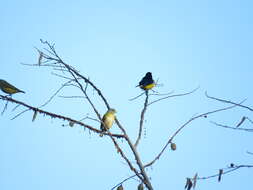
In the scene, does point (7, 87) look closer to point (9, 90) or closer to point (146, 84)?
point (9, 90)

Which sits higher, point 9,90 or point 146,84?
point 146,84

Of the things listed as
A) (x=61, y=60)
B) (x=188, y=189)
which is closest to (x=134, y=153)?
(x=188, y=189)

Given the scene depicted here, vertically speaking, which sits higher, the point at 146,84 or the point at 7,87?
the point at 146,84

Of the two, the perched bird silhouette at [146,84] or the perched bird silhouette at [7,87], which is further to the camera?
the perched bird silhouette at [146,84]

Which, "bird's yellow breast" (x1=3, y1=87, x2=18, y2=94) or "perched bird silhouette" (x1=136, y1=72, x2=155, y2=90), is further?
"perched bird silhouette" (x1=136, y1=72, x2=155, y2=90)

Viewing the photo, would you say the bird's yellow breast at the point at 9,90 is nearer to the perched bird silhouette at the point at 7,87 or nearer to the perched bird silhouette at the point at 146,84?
the perched bird silhouette at the point at 7,87

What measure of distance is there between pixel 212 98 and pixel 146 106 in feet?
3.73

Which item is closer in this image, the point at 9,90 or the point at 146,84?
the point at 9,90

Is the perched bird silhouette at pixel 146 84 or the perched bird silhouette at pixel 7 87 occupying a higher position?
the perched bird silhouette at pixel 146 84

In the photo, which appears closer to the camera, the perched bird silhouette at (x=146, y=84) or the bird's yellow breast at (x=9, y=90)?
the bird's yellow breast at (x=9, y=90)

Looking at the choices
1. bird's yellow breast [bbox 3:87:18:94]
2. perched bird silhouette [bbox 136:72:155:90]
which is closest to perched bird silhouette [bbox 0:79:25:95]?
bird's yellow breast [bbox 3:87:18:94]

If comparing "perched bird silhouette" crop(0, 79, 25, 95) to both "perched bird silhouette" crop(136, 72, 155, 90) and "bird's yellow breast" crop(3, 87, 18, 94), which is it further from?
"perched bird silhouette" crop(136, 72, 155, 90)

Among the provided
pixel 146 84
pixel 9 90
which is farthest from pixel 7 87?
pixel 146 84

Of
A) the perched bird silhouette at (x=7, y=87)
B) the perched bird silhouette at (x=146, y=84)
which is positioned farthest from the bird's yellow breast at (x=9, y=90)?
the perched bird silhouette at (x=146, y=84)
